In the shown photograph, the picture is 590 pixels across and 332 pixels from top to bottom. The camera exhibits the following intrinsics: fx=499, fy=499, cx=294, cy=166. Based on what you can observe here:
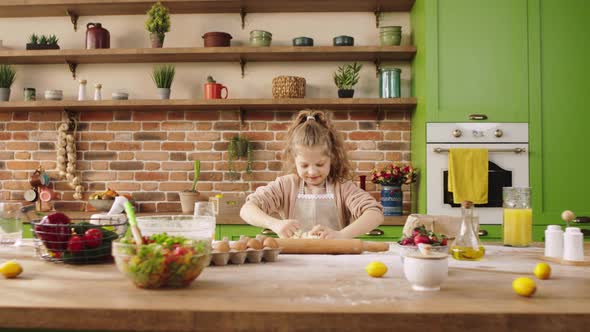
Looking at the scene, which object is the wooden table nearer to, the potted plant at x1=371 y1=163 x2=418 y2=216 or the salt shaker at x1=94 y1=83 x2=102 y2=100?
the potted plant at x1=371 y1=163 x2=418 y2=216

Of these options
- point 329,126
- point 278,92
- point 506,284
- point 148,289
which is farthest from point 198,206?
point 278,92

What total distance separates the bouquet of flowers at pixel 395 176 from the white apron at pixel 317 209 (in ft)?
3.24

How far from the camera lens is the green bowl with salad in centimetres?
101

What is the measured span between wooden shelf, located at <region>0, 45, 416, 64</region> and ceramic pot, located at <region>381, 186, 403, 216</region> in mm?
923

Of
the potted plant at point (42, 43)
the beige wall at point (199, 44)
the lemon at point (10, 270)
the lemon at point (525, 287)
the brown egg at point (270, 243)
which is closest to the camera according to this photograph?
the lemon at point (525, 287)

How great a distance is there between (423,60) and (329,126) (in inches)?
45.7

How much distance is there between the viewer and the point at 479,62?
3.06 m

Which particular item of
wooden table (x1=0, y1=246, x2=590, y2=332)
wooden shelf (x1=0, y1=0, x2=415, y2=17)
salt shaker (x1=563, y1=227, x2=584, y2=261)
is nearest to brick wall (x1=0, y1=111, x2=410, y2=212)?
wooden shelf (x1=0, y1=0, x2=415, y2=17)

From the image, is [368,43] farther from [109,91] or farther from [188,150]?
[109,91]

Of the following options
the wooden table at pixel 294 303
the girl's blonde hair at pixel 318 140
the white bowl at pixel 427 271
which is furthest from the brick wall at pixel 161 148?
the white bowl at pixel 427 271

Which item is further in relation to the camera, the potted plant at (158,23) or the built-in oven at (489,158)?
the potted plant at (158,23)

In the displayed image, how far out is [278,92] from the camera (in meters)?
3.38

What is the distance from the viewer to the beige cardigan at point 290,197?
2260 mm

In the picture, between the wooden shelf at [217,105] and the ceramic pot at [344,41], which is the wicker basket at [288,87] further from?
the ceramic pot at [344,41]
